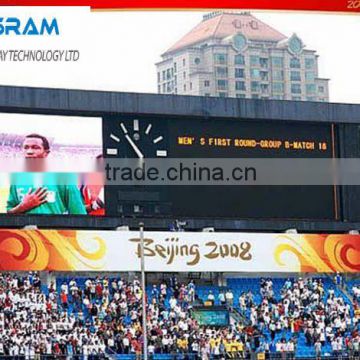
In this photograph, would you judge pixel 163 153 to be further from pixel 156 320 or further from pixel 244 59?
pixel 244 59

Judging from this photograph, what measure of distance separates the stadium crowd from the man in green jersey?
2544 millimetres

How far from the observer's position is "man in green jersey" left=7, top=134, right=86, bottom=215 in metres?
51.8

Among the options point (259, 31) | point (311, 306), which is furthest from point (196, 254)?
point (259, 31)

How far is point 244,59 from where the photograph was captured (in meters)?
172

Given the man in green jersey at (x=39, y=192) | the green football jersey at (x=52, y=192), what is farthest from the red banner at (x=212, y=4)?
the green football jersey at (x=52, y=192)

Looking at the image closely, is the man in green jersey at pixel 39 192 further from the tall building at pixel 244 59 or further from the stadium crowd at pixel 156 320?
the tall building at pixel 244 59

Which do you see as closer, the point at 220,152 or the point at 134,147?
the point at 134,147

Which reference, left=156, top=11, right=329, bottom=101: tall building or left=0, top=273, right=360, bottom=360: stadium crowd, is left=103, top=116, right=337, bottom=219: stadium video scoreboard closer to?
left=0, top=273, right=360, bottom=360: stadium crowd

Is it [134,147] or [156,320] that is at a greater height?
[134,147]

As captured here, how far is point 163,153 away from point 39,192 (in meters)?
5.02

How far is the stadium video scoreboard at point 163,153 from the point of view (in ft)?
171

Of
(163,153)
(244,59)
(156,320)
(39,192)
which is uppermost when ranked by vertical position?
(244,59)

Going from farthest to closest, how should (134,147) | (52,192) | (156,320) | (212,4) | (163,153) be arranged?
(212,4) < (163,153) < (134,147) < (52,192) < (156,320)

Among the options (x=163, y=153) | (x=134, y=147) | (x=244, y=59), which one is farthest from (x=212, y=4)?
(x=244, y=59)
